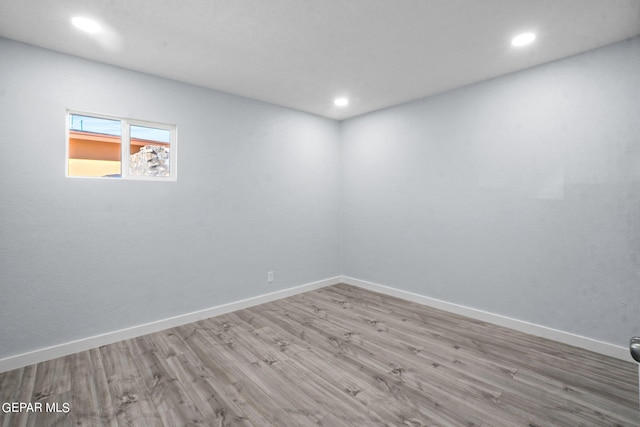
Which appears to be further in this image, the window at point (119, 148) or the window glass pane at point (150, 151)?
the window glass pane at point (150, 151)

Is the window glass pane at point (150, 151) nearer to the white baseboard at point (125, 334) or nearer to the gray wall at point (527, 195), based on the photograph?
the white baseboard at point (125, 334)

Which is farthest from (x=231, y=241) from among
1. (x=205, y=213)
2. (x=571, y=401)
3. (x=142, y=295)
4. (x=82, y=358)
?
(x=571, y=401)

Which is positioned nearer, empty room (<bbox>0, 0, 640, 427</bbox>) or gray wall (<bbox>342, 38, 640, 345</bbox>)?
empty room (<bbox>0, 0, 640, 427</bbox>)

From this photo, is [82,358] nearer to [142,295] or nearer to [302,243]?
[142,295]

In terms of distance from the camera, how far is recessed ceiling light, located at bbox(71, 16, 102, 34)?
6.96 ft

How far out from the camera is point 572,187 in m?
2.71

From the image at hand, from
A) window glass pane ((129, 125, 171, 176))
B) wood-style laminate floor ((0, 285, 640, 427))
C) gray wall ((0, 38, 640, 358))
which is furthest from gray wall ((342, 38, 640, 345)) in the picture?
window glass pane ((129, 125, 171, 176))

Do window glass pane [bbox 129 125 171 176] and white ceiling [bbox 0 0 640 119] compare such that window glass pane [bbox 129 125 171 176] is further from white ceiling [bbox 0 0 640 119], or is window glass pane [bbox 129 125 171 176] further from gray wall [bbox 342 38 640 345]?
gray wall [bbox 342 38 640 345]

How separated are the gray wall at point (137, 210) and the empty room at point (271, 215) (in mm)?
19

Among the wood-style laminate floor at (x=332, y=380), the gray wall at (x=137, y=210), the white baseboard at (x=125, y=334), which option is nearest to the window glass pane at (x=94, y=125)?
the gray wall at (x=137, y=210)

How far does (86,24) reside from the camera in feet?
7.14

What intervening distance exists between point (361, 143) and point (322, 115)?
28.8 inches

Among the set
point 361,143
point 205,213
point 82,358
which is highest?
point 361,143

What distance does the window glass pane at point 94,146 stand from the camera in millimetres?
2709
